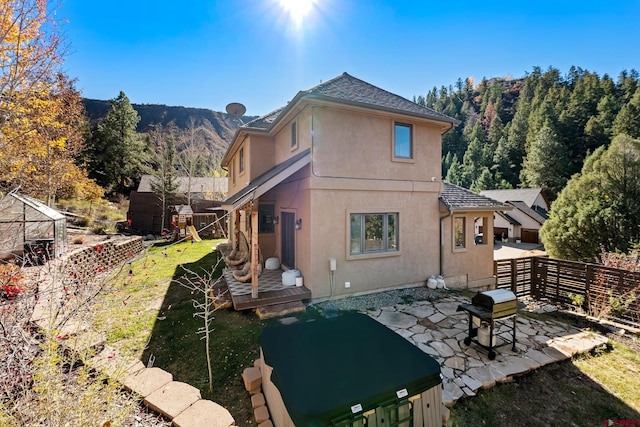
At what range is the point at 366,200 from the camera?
31.4 ft

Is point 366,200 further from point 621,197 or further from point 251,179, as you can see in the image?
point 621,197

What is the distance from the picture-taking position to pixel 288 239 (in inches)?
451

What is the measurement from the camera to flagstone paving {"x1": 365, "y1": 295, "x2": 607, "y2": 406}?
5.38 m

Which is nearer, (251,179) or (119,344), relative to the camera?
(119,344)

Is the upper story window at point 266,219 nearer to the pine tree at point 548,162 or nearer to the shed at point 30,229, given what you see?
the shed at point 30,229

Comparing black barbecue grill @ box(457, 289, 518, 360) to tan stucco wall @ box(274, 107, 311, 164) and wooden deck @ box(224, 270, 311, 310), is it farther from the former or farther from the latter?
tan stucco wall @ box(274, 107, 311, 164)

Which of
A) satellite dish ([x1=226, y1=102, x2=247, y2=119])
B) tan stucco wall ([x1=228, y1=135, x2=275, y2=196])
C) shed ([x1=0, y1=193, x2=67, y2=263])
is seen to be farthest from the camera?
satellite dish ([x1=226, y1=102, x2=247, y2=119])

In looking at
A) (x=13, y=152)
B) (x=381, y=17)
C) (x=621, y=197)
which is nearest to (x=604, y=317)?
(x=381, y=17)

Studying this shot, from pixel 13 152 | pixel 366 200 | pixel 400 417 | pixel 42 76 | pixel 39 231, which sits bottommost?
pixel 400 417

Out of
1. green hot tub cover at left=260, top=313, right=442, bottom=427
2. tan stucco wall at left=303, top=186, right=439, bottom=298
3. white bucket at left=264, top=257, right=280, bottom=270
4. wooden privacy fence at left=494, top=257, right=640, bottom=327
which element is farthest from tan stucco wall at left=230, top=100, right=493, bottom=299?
green hot tub cover at left=260, top=313, right=442, bottom=427

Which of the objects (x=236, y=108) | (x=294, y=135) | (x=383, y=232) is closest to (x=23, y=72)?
(x=236, y=108)

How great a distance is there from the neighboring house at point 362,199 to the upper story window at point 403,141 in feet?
0.13

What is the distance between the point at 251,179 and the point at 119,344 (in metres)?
7.92

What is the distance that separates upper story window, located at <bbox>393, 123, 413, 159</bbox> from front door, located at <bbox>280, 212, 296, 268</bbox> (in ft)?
16.0
